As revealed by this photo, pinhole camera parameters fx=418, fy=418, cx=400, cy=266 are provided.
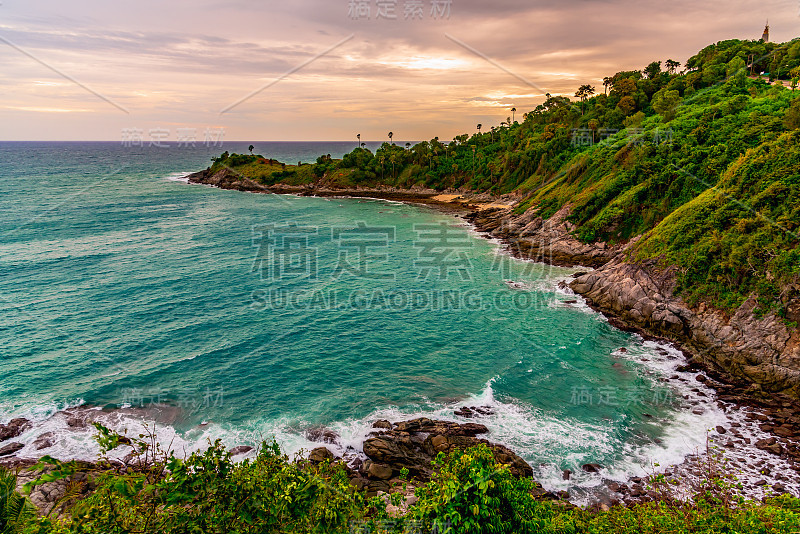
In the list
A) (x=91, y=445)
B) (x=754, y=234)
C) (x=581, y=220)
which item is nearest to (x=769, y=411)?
(x=754, y=234)

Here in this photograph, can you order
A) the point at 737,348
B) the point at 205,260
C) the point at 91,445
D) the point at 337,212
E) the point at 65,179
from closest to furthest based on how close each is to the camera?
the point at 91,445, the point at 737,348, the point at 205,260, the point at 337,212, the point at 65,179

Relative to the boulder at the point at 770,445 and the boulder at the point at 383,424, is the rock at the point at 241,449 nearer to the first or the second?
the boulder at the point at 383,424

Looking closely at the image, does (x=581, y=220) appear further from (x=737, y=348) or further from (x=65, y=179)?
(x=65, y=179)

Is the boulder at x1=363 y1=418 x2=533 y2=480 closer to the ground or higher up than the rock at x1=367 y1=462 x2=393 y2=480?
higher up

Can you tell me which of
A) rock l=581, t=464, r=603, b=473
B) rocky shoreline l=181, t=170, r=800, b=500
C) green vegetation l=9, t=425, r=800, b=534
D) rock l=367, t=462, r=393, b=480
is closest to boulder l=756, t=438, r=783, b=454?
rocky shoreline l=181, t=170, r=800, b=500

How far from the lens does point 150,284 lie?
195 ft

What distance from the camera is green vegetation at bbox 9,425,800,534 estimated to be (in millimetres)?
13203

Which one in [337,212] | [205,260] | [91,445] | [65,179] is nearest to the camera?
[91,445]

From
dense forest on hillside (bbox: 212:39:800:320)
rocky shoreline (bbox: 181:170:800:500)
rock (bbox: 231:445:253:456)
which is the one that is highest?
dense forest on hillside (bbox: 212:39:800:320)

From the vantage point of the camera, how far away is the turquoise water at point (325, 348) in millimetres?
33500

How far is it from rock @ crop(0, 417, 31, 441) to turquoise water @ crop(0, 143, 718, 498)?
3.49ft

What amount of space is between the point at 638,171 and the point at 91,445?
82678 mm

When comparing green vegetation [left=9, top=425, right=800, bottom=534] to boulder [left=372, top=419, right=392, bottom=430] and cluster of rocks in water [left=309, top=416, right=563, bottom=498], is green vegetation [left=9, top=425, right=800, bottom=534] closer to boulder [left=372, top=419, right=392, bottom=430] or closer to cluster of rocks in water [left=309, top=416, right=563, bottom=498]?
cluster of rocks in water [left=309, top=416, right=563, bottom=498]

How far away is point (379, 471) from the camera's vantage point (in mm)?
28781
